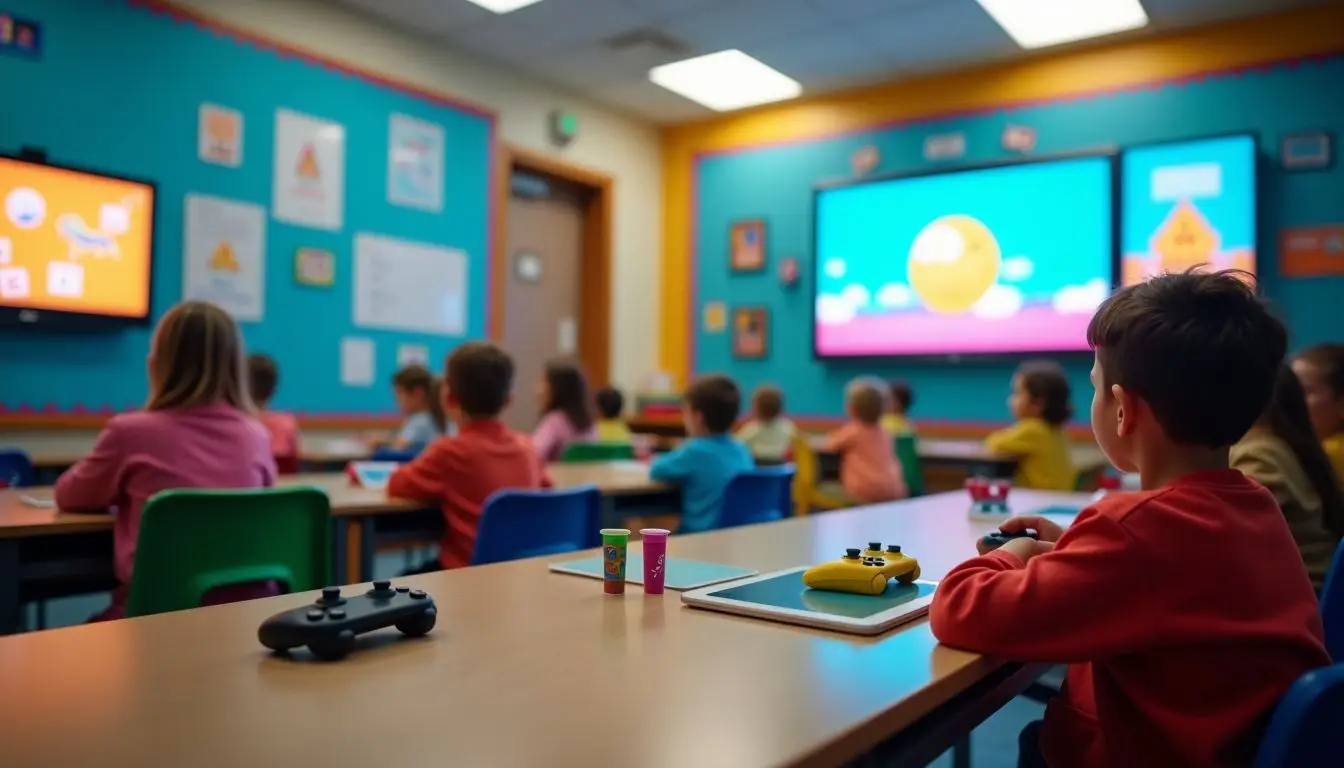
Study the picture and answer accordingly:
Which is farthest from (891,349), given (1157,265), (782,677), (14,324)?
(782,677)

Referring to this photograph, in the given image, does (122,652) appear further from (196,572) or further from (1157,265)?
(1157,265)

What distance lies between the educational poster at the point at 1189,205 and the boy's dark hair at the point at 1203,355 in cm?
440

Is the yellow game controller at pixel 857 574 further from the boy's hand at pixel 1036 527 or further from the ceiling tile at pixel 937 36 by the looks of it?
the ceiling tile at pixel 937 36

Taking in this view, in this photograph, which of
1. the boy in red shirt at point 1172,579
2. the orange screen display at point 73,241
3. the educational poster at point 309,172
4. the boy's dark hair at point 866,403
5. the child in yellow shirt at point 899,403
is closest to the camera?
the boy in red shirt at point 1172,579

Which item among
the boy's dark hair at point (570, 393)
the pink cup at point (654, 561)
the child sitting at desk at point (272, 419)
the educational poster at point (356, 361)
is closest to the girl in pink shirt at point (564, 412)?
the boy's dark hair at point (570, 393)

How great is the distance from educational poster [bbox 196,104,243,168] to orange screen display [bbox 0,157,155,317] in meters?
0.51

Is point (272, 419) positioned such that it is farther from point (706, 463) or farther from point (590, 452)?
point (706, 463)

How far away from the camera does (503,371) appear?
2727mm

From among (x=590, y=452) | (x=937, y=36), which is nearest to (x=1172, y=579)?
(x=590, y=452)

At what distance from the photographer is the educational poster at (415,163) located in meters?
5.58

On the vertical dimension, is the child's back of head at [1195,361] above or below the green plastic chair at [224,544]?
above

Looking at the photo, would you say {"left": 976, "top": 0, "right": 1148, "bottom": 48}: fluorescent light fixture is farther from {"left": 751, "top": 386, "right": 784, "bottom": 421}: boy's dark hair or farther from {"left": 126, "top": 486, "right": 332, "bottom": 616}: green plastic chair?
{"left": 126, "top": 486, "right": 332, "bottom": 616}: green plastic chair

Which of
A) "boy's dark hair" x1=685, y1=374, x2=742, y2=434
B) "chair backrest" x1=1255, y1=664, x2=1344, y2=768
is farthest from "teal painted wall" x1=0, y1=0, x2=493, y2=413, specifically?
"chair backrest" x1=1255, y1=664, x2=1344, y2=768

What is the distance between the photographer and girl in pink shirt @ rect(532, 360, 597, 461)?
4.36 m
